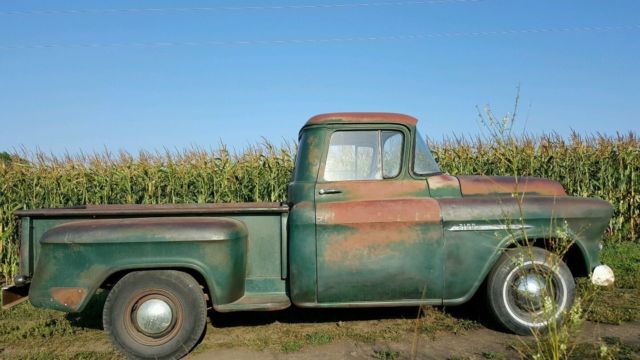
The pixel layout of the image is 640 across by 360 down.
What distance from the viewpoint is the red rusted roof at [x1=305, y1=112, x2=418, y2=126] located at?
3.97m

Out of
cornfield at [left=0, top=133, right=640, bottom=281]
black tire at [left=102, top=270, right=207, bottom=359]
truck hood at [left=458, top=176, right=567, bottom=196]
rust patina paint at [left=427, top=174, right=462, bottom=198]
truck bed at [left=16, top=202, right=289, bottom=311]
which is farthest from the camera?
cornfield at [left=0, top=133, right=640, bottom=281]

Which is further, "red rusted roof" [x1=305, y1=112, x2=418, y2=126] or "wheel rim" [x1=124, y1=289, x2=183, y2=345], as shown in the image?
"red rusted roof" [x1=305, y1=112, x2=418, y2=126]

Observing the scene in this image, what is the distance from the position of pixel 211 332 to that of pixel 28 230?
1847 mm

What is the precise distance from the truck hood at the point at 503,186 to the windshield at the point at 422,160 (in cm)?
31

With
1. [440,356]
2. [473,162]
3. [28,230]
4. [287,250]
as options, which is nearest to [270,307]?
[287,250]

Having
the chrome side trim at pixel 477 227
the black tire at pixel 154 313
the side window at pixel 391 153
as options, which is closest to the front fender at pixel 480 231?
the chrome side trim at pixel 477 227

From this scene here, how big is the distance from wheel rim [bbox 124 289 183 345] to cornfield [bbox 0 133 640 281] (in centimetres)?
444

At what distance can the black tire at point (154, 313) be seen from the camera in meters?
3.47

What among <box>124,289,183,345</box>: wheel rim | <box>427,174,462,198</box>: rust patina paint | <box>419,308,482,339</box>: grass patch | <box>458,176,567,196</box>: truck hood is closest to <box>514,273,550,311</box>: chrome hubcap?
<box>419,308,482,339</box>: grass patch

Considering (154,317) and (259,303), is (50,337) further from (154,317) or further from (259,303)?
(259,303)

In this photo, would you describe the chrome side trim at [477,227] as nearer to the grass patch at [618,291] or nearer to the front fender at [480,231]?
the front fender at [480,231]

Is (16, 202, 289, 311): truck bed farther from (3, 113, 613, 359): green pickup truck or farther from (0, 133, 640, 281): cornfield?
(0, 133, 640, 281): cornfield

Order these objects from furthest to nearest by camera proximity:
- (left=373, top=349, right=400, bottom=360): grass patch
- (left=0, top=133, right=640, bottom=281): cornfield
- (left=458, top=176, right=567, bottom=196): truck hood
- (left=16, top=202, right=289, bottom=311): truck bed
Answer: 1. (left=0, top=133, right=640, bottom=281): cornfield
2. (left=458, top=176, right=567, bottom=196): truck hood
3. (left=16, top=202, right=289, bottom=311): truck bed
4. (left=373, top=349, right=400, bottom=360): grass patch

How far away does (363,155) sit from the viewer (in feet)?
13.0
